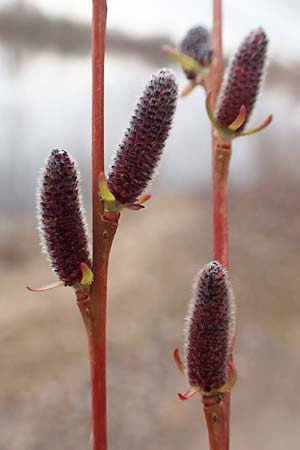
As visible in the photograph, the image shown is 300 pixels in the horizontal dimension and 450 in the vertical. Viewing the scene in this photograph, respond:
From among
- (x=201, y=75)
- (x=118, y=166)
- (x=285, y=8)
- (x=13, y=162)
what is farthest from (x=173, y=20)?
(x=118, y=166)

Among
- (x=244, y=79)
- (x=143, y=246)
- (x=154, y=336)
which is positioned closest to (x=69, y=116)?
(x=143, y=246)

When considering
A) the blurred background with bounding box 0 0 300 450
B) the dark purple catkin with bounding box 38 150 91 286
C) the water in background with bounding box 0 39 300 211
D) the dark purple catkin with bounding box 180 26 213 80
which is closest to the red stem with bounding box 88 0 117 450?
the dark purple catkin with bounding box 38 150 91 286

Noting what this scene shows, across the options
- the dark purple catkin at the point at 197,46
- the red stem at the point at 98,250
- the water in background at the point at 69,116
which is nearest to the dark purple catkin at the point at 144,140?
the red stem at the point at 98,250

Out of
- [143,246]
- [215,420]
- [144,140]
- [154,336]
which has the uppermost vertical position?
[144,140]

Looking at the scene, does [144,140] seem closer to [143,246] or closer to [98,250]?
[98,250]

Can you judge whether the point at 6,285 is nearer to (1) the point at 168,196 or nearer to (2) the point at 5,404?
(2) the point at 5,404

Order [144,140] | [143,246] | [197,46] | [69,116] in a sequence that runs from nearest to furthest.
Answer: [144,140]
[197,46]
[69,116]
[143,246]

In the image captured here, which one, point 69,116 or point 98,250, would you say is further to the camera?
point 69,116
